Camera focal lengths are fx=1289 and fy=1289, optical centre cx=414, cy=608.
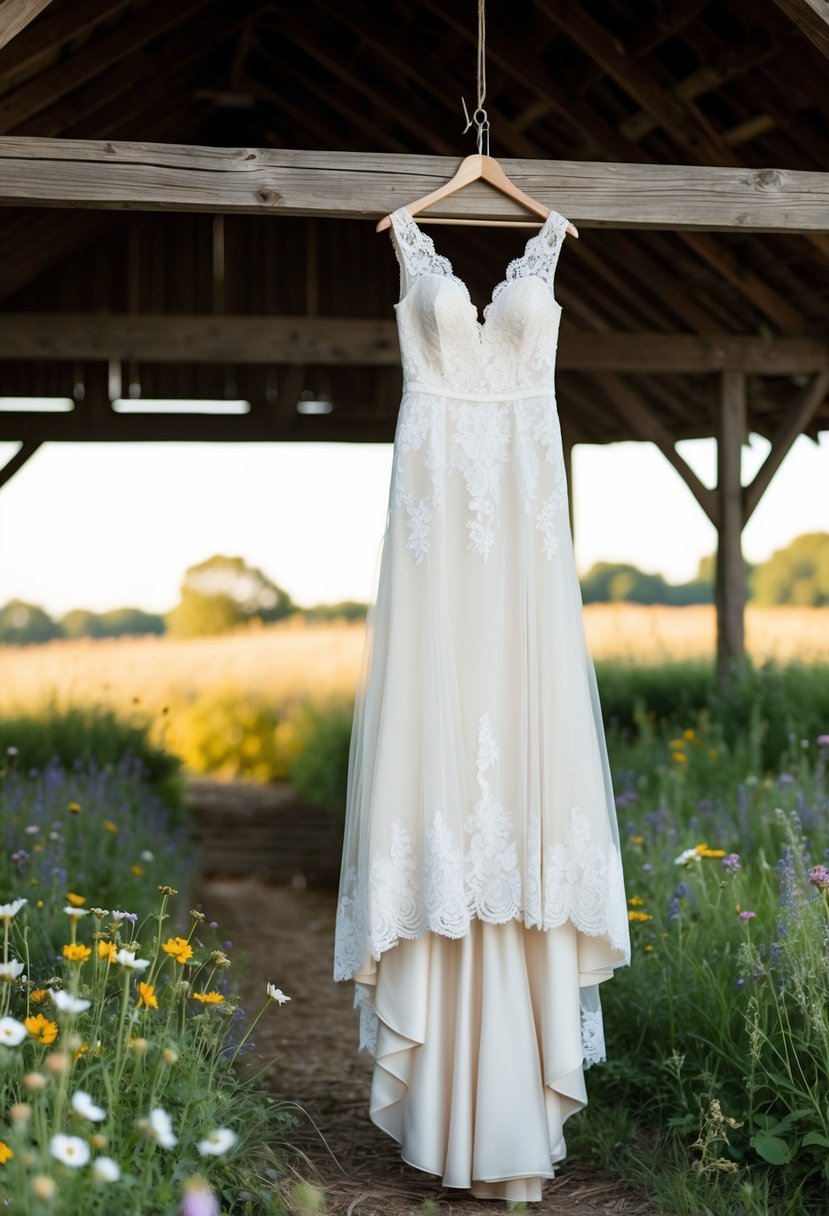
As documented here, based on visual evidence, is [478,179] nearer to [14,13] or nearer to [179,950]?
[14,13]

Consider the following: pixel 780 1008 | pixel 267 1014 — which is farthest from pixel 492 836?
pixel 267 1014

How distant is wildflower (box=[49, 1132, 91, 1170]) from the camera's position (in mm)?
1649

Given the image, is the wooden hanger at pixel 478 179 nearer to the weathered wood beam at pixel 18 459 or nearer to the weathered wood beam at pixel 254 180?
the weathered wood beam at pixel 254 180

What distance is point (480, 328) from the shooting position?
290 cm

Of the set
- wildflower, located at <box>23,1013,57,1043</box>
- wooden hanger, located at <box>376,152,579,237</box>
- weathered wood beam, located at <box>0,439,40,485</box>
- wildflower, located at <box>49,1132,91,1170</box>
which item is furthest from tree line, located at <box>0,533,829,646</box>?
wildflower, located at <box>49,1132,91,1170</box>

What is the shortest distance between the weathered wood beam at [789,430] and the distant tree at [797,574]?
54.1 feet

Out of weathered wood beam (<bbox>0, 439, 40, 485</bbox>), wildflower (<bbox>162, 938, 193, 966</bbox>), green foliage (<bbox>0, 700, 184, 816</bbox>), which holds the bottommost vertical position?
green foliage (<bbox>0, 700, 184, 816</bbox>)

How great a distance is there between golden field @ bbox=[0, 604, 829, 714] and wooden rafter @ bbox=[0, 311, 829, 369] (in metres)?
3.02

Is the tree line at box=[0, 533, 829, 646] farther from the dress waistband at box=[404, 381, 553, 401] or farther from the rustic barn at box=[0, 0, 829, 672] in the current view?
the dress waistband at box=[404, 381, 553, 401]

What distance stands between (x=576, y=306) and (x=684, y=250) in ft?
3.24

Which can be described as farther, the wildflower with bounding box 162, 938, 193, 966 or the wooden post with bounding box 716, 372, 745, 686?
the wooden post with bounding box 716, 372, 745, 686

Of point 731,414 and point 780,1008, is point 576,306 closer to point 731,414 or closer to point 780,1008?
point 731,414

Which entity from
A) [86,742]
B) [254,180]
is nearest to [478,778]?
[254,180]
